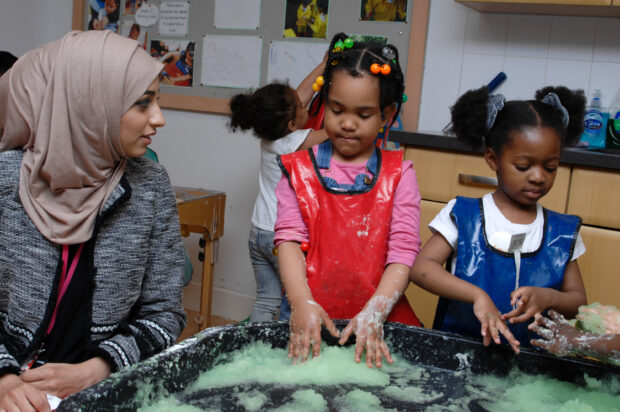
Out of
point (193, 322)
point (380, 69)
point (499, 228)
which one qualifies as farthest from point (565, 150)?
point (193, 322)

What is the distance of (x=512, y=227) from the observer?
1.34 m

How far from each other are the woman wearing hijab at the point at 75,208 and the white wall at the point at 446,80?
184 centimetres

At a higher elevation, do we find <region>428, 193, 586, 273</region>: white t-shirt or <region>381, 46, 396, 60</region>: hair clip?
<region>381, 46, 396, 60</region>: hair clip

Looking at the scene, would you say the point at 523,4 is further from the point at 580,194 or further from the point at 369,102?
the point at 369,102

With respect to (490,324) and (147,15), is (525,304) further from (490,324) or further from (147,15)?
(147,15)

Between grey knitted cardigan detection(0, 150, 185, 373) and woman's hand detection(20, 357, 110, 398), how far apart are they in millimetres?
33

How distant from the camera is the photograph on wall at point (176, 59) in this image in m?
3.36

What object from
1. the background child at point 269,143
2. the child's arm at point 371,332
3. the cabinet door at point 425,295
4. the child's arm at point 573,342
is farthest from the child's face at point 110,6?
the child's arm at point 573,342

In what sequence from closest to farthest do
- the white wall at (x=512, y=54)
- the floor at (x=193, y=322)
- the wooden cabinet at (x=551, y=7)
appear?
1. the wooden cabinet at (x=551, y=7)
2. the white wall at (x=512, y=54)
3. the floor at (x=193, y=322)

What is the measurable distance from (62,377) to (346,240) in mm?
674

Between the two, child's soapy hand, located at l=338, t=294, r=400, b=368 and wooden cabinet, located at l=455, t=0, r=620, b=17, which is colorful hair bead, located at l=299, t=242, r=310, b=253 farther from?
wooden cabinet, located at l=455, t=0, r=620, b=17

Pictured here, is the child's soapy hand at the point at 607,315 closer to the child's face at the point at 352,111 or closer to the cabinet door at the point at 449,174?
the child's face at the point at 352,111

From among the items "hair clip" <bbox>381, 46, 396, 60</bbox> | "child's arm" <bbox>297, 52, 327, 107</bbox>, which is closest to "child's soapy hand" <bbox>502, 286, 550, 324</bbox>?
"hair clip" <bbox>381, 46, 396, 60</bbox>

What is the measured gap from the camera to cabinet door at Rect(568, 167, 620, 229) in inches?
81.2
